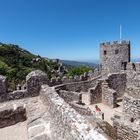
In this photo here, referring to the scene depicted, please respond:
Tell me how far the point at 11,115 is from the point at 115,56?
1514 cm

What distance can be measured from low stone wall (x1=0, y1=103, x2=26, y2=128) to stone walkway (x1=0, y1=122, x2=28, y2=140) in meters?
Result: 0.22

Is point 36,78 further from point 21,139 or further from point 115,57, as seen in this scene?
point 115,57

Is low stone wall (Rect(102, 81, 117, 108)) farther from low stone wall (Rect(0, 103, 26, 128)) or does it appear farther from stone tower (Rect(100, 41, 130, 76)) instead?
low stone wall (Rect(0, 103, 26, 128))

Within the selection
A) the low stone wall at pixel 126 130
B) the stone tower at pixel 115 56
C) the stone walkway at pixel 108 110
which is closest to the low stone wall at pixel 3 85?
the low stone wall at pixel 126 130

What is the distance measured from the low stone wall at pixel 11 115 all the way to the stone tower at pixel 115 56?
46.7ft

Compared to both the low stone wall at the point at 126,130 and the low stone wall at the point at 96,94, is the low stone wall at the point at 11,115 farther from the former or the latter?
the low stone wall at the point at 96,94

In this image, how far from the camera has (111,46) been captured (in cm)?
2305

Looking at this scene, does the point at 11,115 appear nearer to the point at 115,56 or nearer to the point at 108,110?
the point at 108,110

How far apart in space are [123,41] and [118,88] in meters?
5.39

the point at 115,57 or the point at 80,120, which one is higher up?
the point at 115,57

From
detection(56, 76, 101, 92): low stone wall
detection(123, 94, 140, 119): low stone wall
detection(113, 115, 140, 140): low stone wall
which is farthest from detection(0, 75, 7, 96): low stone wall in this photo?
detection(56, 76, 101, 92): low stone wall

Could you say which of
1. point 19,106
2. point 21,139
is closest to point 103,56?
point 19,106

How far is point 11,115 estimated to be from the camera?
381 inches

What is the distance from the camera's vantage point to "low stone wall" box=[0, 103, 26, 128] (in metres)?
9.54
